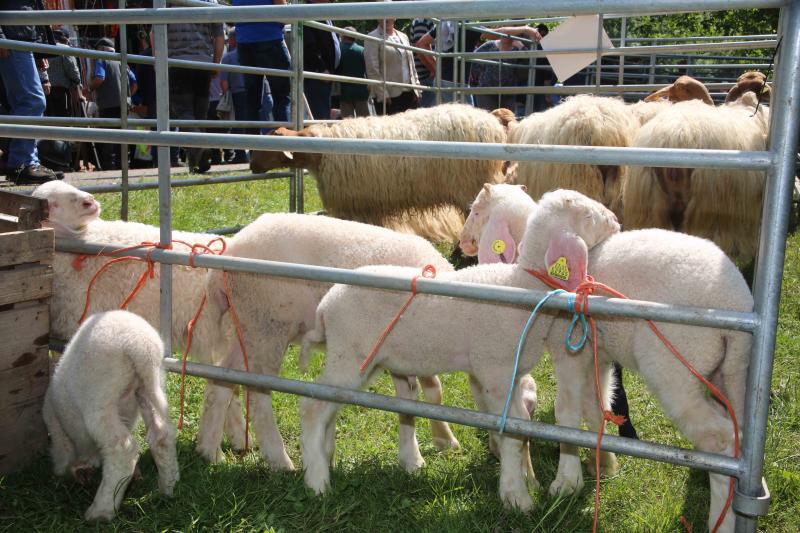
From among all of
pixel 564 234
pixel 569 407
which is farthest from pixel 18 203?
pixel 569 407

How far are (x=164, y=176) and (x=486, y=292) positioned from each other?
4.75 ft

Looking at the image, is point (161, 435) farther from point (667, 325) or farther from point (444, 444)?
point (667, 325)

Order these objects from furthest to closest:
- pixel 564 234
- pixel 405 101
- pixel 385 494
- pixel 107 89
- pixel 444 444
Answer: pixel 107 89 → pixel 405 101 → pixel 444 444 → pixel 385 494 → pixel 564 234

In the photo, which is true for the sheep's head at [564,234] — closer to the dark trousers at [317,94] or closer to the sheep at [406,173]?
the sheep at [406,173]

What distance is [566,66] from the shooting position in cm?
852

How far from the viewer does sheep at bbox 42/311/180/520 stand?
8.41 feet

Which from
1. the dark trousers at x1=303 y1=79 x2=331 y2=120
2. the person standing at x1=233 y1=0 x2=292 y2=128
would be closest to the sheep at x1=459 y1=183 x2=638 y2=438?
the person standing at x1=233 y1=0 x2=292 y2=128

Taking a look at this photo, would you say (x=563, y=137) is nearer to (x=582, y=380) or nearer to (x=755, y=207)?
(x=755, y=207)

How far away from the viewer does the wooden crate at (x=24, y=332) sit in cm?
281

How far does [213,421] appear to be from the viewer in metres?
3.14

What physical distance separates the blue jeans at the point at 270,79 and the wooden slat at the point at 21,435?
184 inches

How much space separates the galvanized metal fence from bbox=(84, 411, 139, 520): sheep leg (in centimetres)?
38

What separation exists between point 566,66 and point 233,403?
647cm

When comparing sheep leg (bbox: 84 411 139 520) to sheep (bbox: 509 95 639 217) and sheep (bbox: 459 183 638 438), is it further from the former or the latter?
sheep (bbox: 509 95 639 217)
